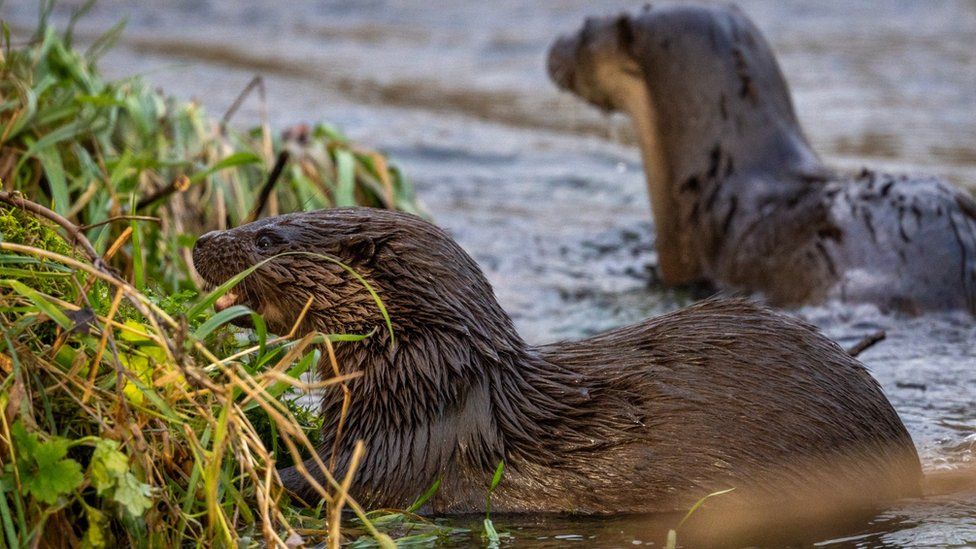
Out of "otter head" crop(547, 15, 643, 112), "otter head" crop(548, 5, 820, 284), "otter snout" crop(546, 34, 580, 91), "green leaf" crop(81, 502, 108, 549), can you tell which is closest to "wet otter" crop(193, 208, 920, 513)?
"green leaf" crop(81, 502, 108, 549)

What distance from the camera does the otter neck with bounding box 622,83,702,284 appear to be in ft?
23.1

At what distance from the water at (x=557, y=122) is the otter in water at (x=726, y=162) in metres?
0.29

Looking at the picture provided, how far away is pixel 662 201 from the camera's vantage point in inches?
283

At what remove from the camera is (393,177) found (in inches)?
279

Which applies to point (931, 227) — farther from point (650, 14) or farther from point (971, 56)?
point (971, 56)

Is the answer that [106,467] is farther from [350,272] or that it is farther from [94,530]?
[350,272]

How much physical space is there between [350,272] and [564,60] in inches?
165

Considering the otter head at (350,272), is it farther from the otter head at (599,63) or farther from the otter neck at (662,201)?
the otter head at (599,63)

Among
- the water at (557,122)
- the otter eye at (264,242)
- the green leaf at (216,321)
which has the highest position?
the otter eye at (264,242)

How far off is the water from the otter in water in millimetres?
292

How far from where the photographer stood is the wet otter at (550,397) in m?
3.38

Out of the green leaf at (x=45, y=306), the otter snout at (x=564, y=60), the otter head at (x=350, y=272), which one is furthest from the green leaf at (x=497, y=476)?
the otter snout at (x=564, y=60)

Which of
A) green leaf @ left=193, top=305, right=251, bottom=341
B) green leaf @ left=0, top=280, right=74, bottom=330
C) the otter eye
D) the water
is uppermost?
green leaf @ left=0, top=280, right=74, bottom=330

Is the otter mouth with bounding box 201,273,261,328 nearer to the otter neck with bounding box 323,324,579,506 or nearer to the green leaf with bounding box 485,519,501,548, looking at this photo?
the otter neck with bounding box 323,324,579,506
